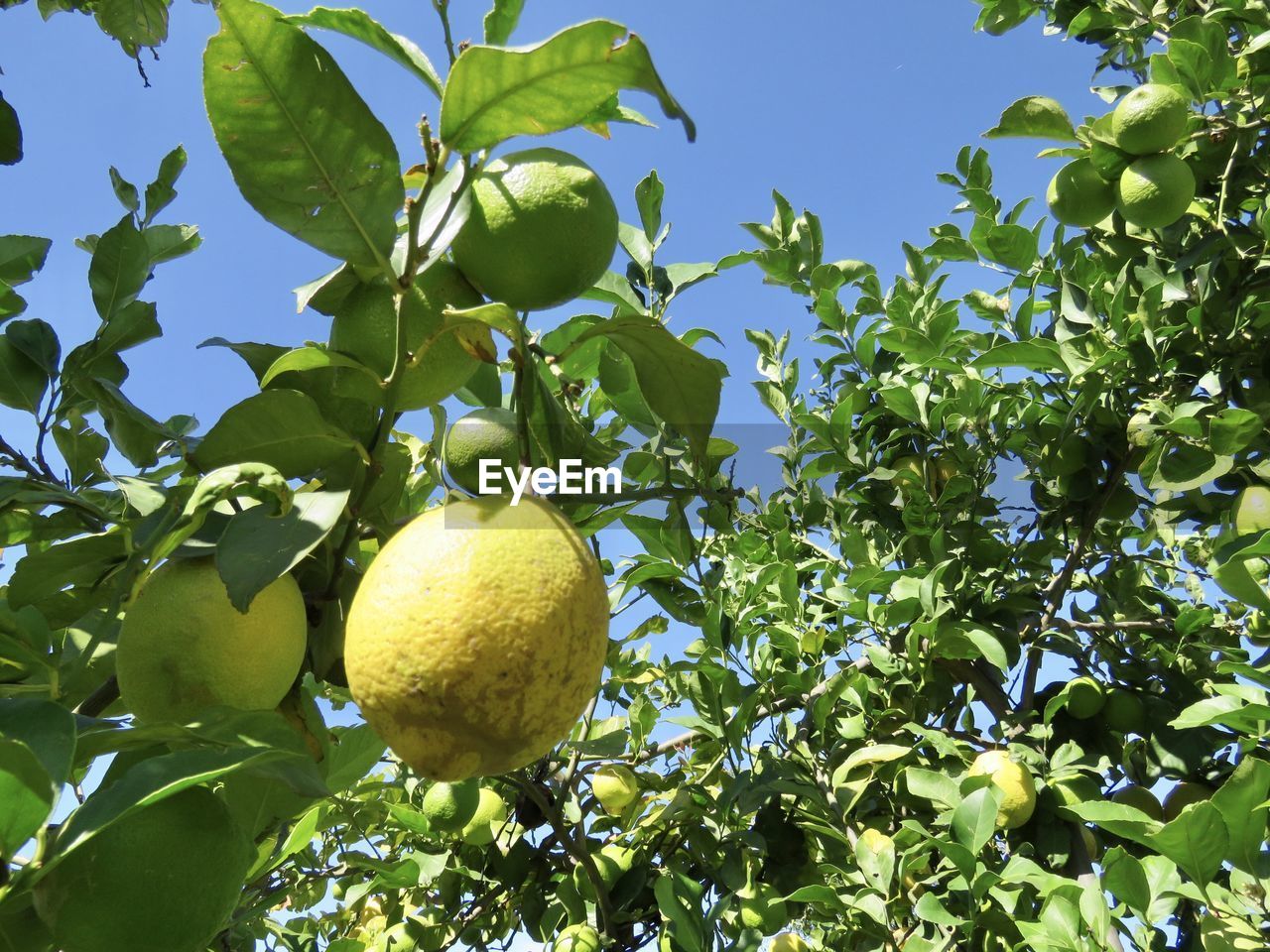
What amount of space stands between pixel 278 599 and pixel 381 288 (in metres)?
0.30

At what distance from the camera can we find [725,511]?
1.66 metres

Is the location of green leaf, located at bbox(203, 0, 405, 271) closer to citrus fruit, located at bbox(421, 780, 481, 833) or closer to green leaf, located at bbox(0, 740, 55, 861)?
green leaf, located at bbox(0, 740, 55, 861)

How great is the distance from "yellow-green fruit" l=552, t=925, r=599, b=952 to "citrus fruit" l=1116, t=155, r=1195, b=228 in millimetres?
1737

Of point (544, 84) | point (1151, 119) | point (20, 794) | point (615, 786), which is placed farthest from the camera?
point (615, 786)

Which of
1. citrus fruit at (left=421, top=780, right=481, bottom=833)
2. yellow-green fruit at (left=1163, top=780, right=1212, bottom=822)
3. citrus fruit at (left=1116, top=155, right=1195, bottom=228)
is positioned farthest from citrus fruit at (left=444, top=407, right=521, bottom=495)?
yellow-green fruit at (left=1163, top=780, right=1212, bottom=822)

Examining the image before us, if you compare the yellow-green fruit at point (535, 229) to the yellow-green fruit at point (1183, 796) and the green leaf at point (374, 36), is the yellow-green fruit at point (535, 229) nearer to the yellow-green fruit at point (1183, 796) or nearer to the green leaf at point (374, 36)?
the green leaf at point (374, 36)

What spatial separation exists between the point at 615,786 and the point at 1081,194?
1.61 meters

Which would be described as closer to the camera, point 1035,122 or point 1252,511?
point 1252,511

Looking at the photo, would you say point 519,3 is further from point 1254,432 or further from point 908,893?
point 908,893

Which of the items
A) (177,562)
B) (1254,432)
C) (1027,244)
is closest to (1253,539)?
(1254,432)

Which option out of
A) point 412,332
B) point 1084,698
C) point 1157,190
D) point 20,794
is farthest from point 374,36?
point 1084,698

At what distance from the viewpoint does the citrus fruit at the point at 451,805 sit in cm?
169

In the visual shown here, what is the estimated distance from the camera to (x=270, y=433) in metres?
0.84

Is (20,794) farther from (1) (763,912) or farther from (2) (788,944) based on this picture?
(2) (788,944)
